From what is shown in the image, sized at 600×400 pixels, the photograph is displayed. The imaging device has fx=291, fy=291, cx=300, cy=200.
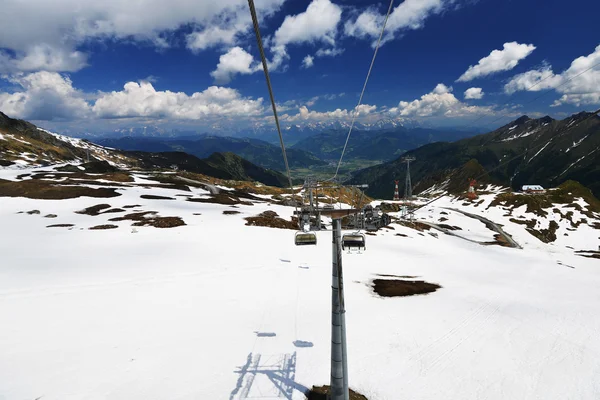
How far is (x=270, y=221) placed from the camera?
67875 mm

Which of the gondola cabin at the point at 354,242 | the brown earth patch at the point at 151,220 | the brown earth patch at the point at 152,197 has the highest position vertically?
the gondola cabin at the point at 354,242

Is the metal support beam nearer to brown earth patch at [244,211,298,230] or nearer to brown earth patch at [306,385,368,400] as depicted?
brown earth patch at [306,385,368,400]

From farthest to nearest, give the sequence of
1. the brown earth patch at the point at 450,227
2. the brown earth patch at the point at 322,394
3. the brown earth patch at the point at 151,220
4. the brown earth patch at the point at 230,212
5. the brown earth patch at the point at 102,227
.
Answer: the brown earth patch at the point at 450,227 → the brown earth patch at the point at 230,212 → the brown earth patch at the point at 151,220 → the brown earth patch at the point at 102,227 → the brown earth patch at the point at 322,394

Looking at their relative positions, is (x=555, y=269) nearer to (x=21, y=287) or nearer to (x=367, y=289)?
(x=367, y=289)

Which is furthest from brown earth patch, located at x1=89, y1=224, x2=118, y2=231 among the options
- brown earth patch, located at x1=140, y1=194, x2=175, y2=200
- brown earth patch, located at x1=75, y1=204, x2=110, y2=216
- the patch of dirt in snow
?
brown earth patch, located at x1=140, y1=194, x2=175, y2=200

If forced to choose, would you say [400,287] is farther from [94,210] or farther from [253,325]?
[94,210]

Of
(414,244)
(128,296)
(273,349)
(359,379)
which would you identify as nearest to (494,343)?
(359,379)

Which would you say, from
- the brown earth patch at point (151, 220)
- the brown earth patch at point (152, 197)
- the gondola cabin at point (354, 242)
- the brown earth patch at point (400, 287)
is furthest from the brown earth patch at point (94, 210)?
the gondola cabin at point (354, 242)

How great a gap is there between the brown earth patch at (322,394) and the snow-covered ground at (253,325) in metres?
0.47

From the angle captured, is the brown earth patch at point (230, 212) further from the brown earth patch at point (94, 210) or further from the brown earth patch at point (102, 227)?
the brown earth patch at point (94, 210)

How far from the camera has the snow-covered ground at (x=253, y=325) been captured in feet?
61.3

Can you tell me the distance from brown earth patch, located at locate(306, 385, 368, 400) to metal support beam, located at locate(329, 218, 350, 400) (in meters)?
3.52

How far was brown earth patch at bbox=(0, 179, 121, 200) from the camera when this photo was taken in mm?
73062

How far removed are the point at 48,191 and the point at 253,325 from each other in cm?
8019
